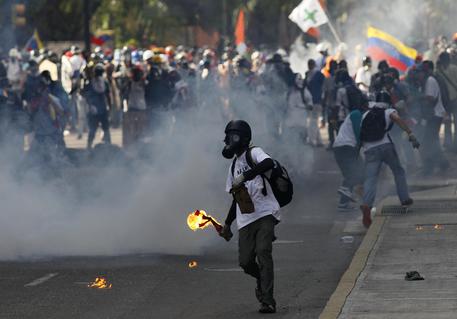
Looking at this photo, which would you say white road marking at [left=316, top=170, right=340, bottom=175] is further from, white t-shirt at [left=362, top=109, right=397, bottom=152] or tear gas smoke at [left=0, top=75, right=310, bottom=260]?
white t-shirt at [left=362, top=109, right=397, bottom=152]

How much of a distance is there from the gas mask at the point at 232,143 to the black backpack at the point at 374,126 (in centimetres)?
543

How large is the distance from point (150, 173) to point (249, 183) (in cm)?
668

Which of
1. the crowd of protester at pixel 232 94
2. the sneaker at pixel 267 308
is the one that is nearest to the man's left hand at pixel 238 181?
the sneaker at pixel 267 308

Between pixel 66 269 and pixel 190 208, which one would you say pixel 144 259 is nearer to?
pixel 66 269

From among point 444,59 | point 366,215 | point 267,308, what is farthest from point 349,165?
point 267,308

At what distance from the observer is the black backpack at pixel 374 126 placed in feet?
51.5

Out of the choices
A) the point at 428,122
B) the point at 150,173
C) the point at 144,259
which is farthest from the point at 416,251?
the point at 428,122

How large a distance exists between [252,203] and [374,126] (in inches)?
214

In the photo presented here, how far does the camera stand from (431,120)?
22531 millimetres

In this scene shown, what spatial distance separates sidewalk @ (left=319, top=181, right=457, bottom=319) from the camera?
9.86 metres

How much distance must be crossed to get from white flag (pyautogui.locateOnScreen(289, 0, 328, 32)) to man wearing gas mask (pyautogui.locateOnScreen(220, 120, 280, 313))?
24444mm

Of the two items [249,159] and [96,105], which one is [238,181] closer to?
[249,159]

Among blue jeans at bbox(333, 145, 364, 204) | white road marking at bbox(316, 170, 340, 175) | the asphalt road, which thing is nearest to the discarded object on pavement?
the asphalt road

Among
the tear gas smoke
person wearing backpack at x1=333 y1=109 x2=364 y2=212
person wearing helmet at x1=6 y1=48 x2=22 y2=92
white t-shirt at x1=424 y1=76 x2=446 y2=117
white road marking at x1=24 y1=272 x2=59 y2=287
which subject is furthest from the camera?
person wearing helmet at x1=6 y1=48 x2=22 y2=92
